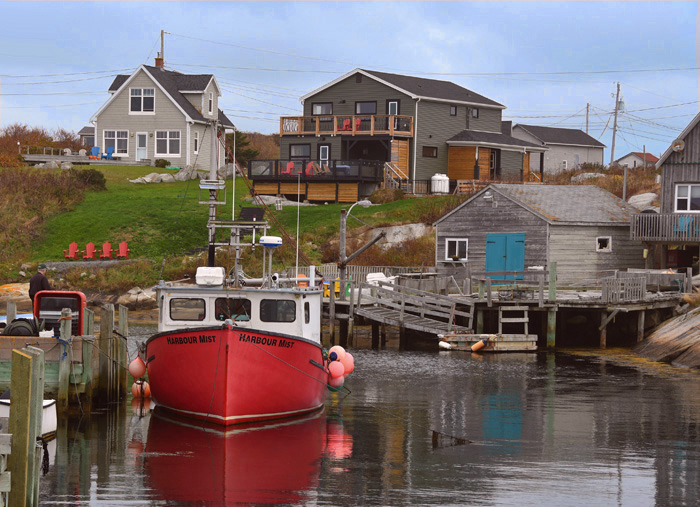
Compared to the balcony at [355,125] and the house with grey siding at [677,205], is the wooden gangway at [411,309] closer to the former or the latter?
the house with grey siding at [677,205]

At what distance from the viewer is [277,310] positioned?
72.6ft

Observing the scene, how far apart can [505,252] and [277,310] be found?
2468 cm

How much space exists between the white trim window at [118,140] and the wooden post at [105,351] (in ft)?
160

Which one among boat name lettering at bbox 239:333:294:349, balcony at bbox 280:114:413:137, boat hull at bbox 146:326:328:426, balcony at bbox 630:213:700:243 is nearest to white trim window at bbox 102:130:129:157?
balcony at bbox 280:114:413:137

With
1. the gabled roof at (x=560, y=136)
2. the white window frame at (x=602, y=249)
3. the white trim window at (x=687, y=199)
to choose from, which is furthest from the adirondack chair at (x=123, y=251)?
the gabled roof at (x=560, y=136)

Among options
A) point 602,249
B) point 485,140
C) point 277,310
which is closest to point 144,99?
point 485,140

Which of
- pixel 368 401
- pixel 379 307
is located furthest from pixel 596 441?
pixel 379 307

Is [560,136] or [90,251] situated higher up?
[560,136]

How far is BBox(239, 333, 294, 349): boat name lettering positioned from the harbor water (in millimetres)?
Result: 1241

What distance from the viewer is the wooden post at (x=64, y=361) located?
67.6ft

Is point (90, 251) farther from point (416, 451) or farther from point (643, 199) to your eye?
point (416, 451)

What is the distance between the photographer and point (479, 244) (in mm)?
46156

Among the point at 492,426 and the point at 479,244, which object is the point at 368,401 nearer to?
the point at 492,426

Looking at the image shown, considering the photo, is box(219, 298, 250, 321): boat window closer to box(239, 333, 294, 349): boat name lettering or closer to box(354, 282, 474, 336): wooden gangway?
box(239, 333, 294, 349): boat name lettering
